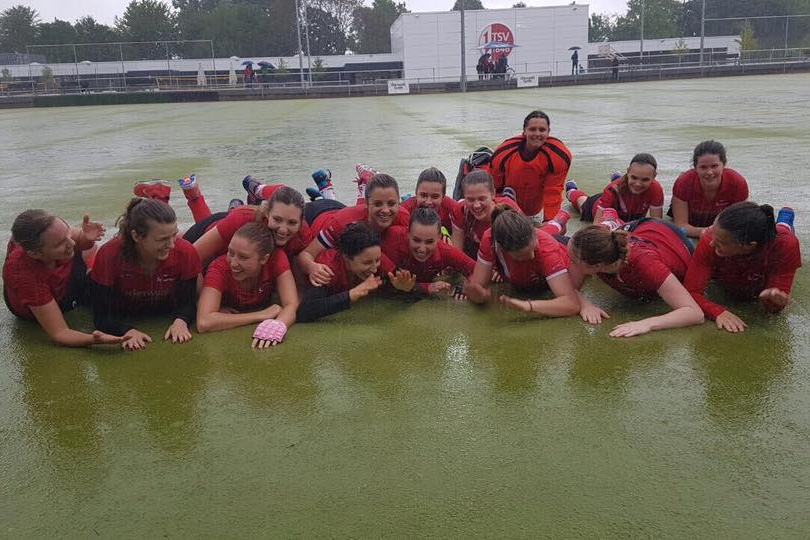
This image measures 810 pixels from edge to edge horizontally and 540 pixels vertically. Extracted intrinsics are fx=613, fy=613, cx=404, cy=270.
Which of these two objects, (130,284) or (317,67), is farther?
(317,67)

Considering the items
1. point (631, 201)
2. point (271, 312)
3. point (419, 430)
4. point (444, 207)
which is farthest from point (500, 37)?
point (419, 430)

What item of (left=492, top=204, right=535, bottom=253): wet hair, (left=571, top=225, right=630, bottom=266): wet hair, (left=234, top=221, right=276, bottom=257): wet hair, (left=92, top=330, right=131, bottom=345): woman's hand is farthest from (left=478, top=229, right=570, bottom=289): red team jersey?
(left=92, top=330, right=131, bottom=345): woman's hand

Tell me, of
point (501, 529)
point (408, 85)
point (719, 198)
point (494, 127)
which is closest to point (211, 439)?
point (501, 529)

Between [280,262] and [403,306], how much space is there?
0.87 meters

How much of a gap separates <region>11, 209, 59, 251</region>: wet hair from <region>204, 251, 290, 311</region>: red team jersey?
0.94 metres

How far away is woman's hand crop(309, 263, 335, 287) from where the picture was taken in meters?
4.03

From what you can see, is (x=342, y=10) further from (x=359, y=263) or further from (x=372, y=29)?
(x=359, y=263)

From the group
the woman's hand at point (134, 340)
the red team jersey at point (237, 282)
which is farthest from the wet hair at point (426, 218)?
the woman's hand at point (134, 340)

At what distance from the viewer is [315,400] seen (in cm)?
284

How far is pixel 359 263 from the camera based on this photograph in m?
4.02

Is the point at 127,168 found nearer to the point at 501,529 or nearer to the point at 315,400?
the point at 315,400

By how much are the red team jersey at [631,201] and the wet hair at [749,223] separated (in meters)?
2.14

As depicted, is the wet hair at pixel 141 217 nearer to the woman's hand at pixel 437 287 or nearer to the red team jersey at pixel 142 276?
the red team jersey at pixel 142 276

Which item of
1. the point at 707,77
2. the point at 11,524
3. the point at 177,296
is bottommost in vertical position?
the point at 11,524
